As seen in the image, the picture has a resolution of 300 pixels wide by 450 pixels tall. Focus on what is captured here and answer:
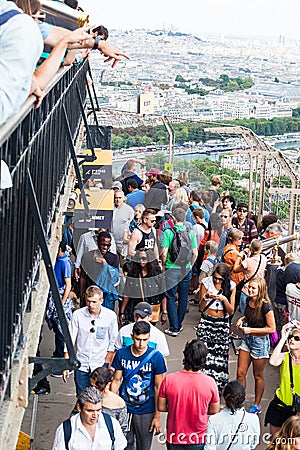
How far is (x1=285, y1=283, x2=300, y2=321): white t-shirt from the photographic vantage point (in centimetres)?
799

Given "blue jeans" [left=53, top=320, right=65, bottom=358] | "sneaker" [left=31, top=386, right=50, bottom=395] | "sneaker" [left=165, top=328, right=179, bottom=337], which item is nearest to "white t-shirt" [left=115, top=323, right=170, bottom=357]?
"blue jeans" [left=53, top=320, right=65, bottom=358]

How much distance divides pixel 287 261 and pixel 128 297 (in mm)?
1696

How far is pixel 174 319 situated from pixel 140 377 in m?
3.23

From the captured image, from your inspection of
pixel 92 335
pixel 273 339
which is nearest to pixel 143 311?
pixel 92 335

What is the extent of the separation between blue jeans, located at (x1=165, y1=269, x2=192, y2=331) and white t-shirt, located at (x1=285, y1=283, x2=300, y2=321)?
1629 mm

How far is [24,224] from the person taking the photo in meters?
3.99

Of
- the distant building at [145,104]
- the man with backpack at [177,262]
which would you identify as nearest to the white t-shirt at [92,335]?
the man with backpack at [177,262]

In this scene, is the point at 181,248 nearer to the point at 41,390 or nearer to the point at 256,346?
the point at 256,346

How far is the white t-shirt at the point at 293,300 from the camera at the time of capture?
26.2 ft

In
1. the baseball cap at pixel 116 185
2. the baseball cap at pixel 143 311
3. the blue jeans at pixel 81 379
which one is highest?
the baseball cap at pixel 116 185

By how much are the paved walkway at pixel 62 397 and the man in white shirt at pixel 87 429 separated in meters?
1.86

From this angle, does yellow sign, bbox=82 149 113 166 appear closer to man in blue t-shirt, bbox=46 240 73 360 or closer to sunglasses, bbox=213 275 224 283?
man in blue t-shirt, bbox=46 240 73 360

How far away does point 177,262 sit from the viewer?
9359mm

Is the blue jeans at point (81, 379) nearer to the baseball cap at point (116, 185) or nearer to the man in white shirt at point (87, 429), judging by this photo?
the man in white shirt at point (87, 429)
